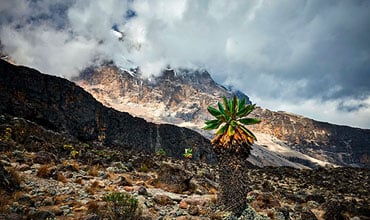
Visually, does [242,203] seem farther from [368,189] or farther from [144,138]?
[144,138]

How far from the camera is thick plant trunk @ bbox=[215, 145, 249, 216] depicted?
11.7 meters

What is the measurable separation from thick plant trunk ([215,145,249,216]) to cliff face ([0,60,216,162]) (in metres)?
42.8

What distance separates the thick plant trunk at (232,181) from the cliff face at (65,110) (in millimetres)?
42796

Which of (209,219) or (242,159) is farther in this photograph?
(242,159)

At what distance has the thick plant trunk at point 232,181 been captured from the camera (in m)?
11.7

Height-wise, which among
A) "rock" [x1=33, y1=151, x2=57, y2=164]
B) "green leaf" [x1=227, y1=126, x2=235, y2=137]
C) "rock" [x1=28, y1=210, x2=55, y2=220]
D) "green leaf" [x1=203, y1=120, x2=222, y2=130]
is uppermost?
"green leaf" [x1=203, y1=120, x2=222, y2=130]

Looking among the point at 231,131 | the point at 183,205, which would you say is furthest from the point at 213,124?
the point at 183,205

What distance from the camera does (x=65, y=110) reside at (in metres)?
60.5

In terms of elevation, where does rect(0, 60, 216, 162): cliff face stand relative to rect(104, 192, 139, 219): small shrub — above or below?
above

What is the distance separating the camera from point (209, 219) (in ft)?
34.9

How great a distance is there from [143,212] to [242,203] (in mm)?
4223

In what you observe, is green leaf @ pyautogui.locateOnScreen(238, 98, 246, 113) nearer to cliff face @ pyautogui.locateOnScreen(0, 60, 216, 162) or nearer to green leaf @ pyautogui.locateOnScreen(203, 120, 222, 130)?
green leaf @ pyautogui.locateOnScreen(203, 120, 222, 130)

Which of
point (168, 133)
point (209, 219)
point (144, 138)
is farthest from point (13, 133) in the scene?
point (168, 133)

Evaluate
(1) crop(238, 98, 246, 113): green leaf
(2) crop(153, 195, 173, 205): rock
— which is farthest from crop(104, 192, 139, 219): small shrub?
(1) crop(238, 98, 246, 113): green leaf
